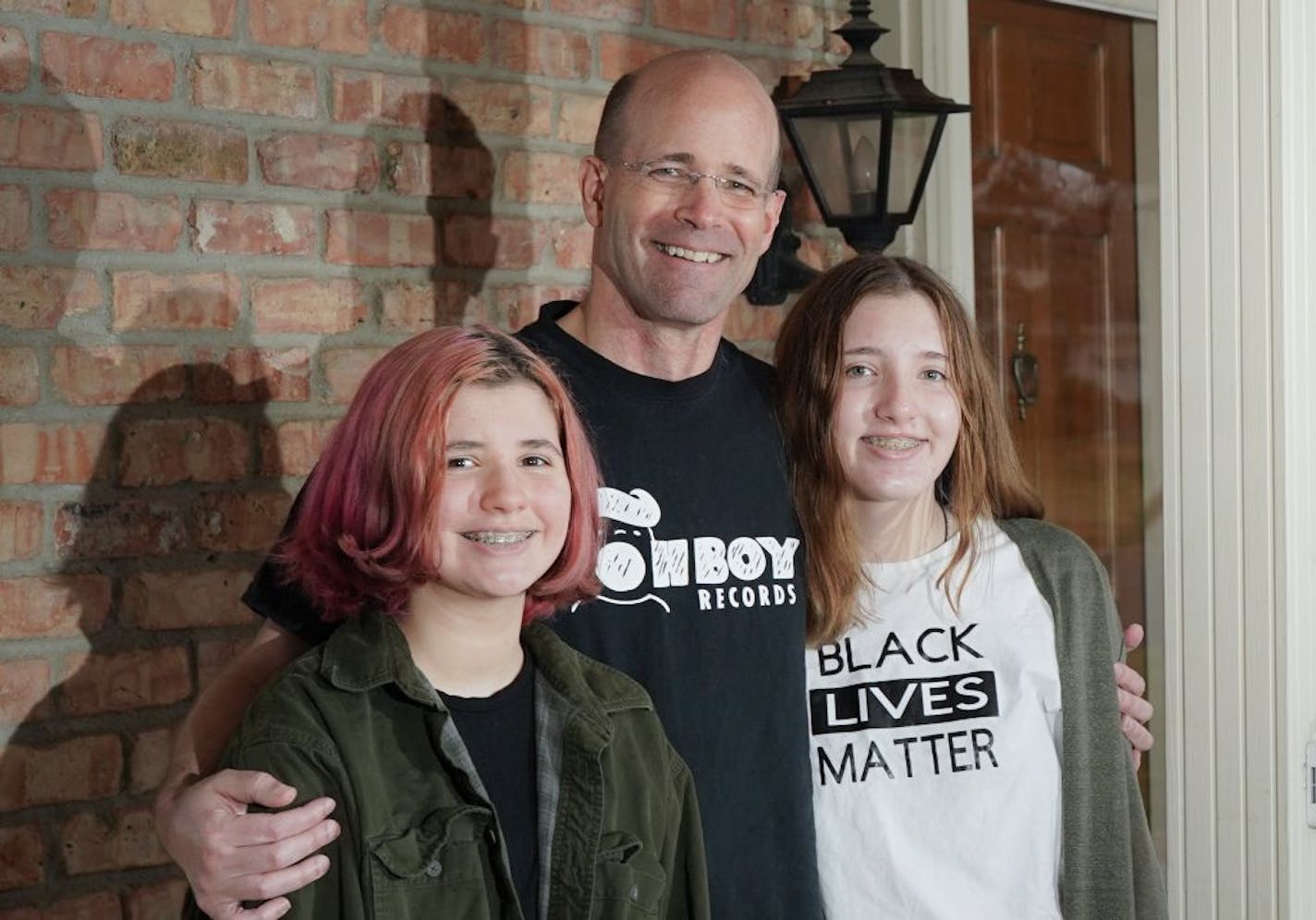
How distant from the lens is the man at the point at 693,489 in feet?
5.77

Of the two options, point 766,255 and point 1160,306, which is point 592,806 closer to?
point 766,255

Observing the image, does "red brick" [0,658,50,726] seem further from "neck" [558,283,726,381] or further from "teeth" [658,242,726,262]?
"teeth" [658,242,726,262]

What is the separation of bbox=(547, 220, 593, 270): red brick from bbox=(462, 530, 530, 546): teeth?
110 cm

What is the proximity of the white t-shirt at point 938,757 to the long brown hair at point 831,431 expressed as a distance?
0.05 metres

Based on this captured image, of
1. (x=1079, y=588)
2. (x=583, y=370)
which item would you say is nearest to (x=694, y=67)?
(x=583, y=370)

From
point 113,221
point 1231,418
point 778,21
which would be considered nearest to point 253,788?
point 113,221

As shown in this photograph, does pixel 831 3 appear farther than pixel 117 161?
Yes

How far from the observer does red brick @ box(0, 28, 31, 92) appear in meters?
1.94

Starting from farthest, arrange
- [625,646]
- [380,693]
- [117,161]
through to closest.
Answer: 1. [117,161]
2. [625,646]
3. [380,693]

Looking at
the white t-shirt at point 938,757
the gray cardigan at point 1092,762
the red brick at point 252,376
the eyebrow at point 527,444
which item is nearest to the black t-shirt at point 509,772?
the eyebrow at point 527,444

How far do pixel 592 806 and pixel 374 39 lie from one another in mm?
1232

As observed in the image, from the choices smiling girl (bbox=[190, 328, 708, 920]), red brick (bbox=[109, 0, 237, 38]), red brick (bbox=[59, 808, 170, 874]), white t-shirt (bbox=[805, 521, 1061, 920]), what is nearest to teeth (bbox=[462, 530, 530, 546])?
smiling girl (bbox=[190, 328, 708, 920])

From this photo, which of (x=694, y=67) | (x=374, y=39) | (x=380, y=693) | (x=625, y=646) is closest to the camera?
(x=380, y=693)

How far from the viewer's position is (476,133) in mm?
2400
